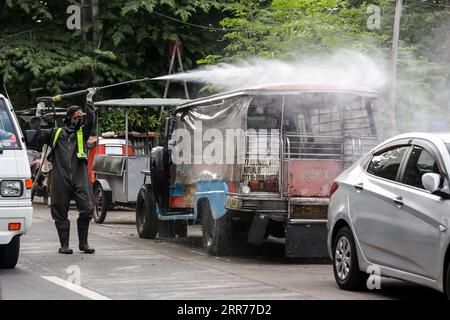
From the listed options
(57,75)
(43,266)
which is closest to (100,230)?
(43,266)

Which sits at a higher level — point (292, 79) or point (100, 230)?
point (292, 79)

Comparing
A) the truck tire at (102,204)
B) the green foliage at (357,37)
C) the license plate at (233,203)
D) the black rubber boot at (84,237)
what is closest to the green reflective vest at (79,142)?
the black rubber boot at (84,237)

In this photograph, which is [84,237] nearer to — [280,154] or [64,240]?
[64,240]

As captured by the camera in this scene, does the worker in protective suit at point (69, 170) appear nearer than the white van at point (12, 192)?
No

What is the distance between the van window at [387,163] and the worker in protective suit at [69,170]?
14.5 feet

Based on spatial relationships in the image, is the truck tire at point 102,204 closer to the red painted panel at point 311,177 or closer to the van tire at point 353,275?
A: the red painted panel at point 311,177

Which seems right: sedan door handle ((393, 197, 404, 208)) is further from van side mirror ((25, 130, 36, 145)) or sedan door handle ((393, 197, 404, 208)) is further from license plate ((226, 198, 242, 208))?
van side mirror ((25, 130, 36, 145))

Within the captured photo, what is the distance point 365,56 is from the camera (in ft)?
74.3

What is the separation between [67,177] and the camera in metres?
12.8

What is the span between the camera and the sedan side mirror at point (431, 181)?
829 centimetres

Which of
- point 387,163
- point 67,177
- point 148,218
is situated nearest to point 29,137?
point 67,177

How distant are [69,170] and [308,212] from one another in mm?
3143
